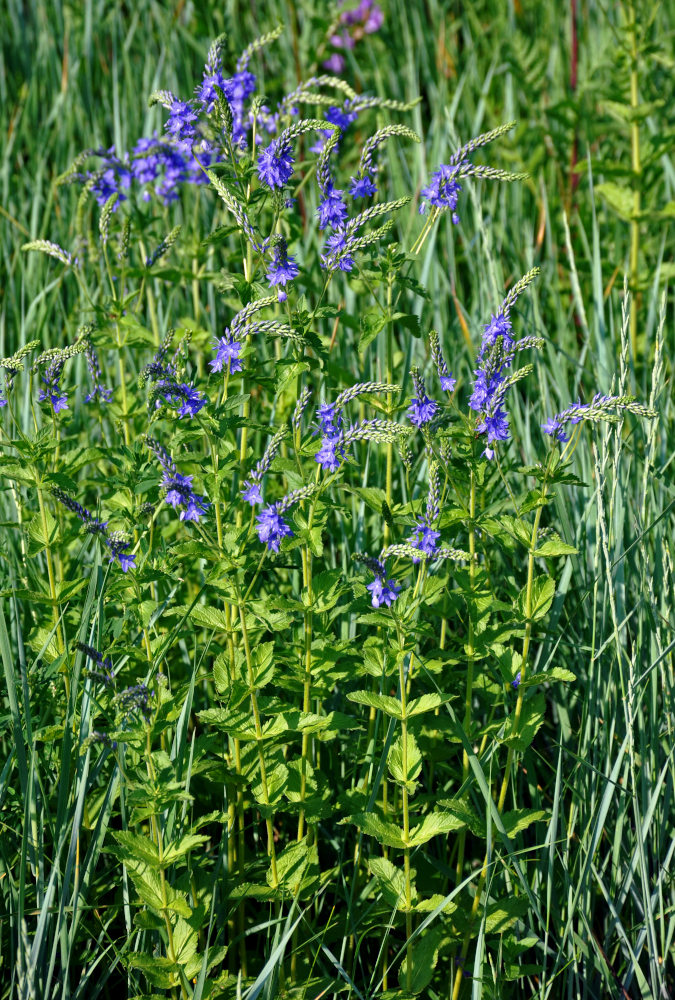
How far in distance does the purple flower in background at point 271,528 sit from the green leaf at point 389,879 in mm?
703

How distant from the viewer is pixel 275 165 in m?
1.91

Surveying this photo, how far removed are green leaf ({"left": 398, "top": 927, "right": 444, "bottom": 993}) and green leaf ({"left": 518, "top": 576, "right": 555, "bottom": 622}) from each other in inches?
27.2

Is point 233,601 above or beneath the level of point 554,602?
above

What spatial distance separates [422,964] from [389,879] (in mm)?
192

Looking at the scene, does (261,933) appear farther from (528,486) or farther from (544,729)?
(528,486)

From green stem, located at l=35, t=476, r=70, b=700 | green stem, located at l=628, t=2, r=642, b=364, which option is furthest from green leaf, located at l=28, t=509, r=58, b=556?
green stem, located at l=628, t=2, r=642, b=364

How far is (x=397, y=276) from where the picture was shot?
2.05m

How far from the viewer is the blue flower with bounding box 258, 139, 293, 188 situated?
1896 millimetres

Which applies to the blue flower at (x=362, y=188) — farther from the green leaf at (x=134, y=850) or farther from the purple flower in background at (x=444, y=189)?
the green leaf at (x=134, y=850)

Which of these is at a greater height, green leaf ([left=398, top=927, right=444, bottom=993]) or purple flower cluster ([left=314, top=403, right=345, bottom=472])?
purple flower cluster ([left=314, top=403, right=345, bottom=472])

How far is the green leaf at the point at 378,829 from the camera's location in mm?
1836

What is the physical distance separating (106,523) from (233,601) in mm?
446

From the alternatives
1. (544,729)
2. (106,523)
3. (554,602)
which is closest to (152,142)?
(106,523)

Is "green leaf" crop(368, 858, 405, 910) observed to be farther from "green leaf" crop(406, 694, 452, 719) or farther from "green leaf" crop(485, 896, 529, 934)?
"green leaf" crop(406, 694, 452, 719)
